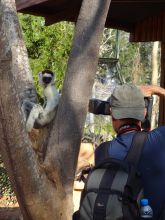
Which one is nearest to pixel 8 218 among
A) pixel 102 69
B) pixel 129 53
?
pixel 102 69

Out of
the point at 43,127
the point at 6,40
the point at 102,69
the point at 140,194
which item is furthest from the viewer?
the point at 102,69

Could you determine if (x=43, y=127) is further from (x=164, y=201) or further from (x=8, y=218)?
(x=8, y=218)

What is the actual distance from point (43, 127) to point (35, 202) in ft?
3.83

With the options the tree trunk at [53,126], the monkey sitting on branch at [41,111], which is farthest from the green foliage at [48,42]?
the tree trunk at [53,126]

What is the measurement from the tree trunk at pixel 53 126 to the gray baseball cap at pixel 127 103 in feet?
2.49

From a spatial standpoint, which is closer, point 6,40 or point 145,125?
point 145,125

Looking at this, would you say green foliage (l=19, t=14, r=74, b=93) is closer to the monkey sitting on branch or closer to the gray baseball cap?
the monkey sitting on branch

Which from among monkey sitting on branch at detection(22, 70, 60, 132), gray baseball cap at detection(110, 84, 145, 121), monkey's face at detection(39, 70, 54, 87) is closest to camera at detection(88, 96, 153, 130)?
gray baseball cap at detection(110, 84, 145, 121)

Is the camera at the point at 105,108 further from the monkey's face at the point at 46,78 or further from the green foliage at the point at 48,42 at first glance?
the green foliage at the point at 48,42

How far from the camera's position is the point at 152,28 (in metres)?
7.45

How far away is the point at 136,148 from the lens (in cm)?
243

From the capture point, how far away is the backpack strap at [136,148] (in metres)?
2.41

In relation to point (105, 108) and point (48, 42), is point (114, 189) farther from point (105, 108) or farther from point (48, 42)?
point (48, 42)

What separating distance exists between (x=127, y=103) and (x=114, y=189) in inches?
17.1
